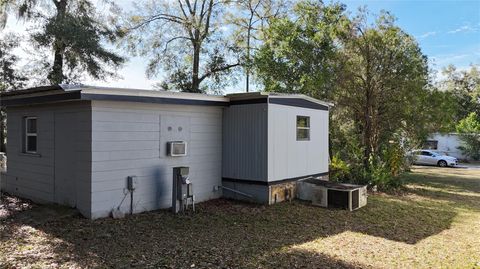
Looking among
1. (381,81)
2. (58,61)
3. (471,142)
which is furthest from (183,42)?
(471,142)

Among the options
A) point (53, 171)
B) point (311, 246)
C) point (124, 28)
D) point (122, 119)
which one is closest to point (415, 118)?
point (311, 246)

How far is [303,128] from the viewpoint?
980 centimetres

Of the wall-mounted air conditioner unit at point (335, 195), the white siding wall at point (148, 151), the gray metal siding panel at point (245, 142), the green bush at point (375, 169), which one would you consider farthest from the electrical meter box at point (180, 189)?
the green bush at point (375, 169)

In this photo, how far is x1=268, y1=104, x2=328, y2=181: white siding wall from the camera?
27.8 feet

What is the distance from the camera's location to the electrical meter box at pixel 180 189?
7.40 metres

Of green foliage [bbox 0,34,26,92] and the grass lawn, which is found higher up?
green foliage [bbox 0,34,26,92]

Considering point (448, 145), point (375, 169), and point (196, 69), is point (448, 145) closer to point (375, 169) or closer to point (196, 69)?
point (375, 169)

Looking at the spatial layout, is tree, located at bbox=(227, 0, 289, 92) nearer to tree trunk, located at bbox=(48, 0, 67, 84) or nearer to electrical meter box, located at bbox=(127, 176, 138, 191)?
tree trunk, located at bbox=(48, 0, 67, 84)

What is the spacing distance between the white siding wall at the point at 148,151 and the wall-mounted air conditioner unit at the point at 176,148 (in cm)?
11

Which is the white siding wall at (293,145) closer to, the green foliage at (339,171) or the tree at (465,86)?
the green foliage at (339,171)

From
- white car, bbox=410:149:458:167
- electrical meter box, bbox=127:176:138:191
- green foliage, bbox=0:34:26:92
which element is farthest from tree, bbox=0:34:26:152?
white car, bbox=410:149:458:167

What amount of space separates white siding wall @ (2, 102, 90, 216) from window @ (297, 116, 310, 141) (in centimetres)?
526

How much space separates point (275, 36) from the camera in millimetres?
14836

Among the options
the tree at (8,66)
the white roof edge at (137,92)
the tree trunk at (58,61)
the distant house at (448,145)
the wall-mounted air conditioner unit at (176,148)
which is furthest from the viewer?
the distant house at (448,145)
